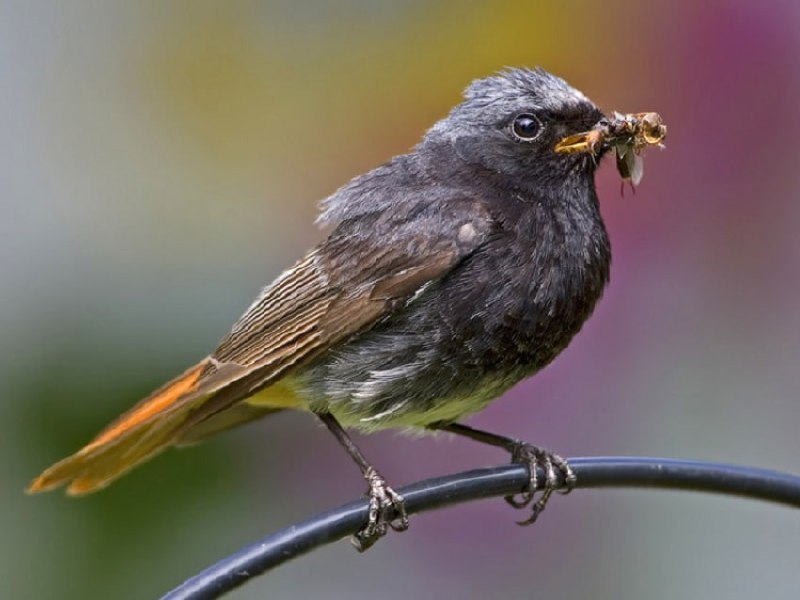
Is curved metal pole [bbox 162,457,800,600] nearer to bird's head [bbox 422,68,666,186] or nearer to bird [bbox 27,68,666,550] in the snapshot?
bird [bbox 27,68,666,550]

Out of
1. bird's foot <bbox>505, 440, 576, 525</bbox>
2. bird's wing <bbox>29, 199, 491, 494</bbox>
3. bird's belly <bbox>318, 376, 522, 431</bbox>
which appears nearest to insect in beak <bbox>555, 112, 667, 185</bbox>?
bird's wing <bbox>29, 199, 491, 494</bbox>

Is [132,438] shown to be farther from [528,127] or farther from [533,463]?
[528,127]

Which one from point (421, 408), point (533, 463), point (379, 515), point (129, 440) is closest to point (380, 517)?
point (379, 515)

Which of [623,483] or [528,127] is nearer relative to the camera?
[623,483]

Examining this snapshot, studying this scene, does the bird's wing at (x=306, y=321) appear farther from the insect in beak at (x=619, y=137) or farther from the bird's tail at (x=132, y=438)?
the insect in beak at (x=619, y=137)

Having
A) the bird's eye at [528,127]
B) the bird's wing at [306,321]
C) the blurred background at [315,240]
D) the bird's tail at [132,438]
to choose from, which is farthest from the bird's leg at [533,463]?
the blurred background at [315,240]

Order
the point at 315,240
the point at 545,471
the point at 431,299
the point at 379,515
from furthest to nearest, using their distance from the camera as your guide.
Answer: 1. the point at 315,240
2. the point at 545,471
3. the point at 431,299
4. the point at 379,515

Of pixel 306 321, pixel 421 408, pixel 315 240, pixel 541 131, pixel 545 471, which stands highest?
pixel 541 131

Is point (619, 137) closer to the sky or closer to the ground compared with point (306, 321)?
closer to the sky
